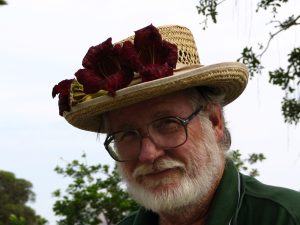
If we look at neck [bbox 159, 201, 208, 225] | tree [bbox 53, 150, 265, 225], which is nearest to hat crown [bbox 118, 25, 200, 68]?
neck [bbox 159, 201, 208, 225]

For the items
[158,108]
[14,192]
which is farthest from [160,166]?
[14,192]

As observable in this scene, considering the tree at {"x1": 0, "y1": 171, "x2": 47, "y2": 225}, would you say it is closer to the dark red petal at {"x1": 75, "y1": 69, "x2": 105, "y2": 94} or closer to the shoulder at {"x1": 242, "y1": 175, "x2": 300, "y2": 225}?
the dark red petal at {"x1": 75, "y1": 69, "x2": 105, "y2": 94}

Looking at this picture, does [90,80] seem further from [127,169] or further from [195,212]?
[195,212]

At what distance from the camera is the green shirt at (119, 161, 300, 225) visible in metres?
2.94

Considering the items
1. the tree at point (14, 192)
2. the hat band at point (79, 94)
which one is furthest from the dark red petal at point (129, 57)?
the tree at point (14, 192)

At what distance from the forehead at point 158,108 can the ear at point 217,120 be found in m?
0.19

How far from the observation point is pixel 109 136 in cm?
339

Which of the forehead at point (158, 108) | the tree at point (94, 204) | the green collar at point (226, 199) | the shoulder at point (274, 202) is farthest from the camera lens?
the tree at point (94, 204)

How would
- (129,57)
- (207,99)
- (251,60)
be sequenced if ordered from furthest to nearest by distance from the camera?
(251,60) < (207,99) < (129,57)

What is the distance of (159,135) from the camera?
313 centimetres

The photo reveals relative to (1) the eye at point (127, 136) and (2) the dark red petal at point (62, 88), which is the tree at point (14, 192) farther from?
(1) the eye at point (127, 136)

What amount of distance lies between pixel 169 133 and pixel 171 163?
139mm

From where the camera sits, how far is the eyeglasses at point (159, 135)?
3.12m

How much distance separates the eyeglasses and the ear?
0.14m
